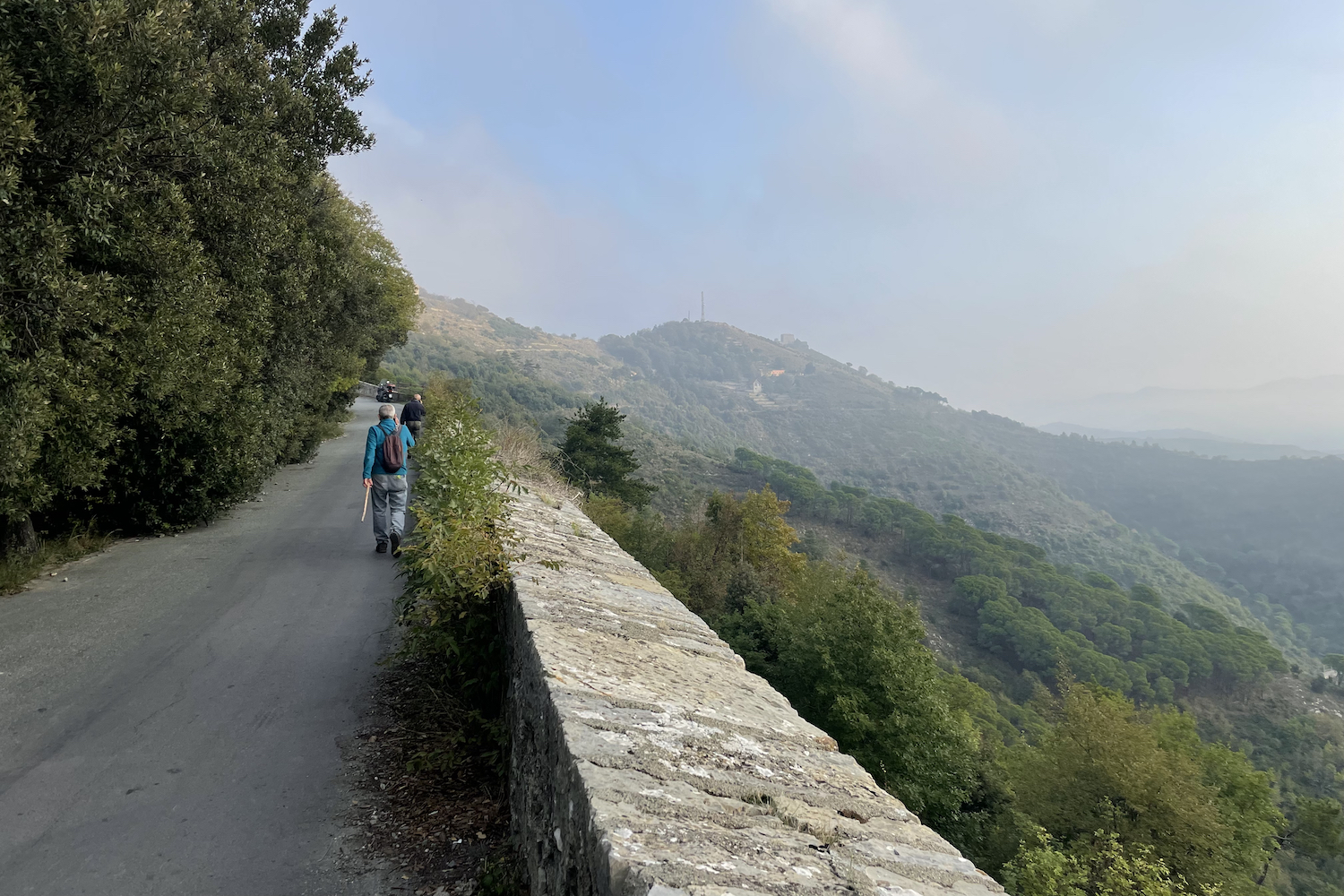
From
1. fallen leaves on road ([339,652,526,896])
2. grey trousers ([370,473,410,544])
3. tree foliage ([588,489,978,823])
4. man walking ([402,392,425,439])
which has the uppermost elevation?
man walking ([402,392,425,439])

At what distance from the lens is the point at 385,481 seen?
8.91 m

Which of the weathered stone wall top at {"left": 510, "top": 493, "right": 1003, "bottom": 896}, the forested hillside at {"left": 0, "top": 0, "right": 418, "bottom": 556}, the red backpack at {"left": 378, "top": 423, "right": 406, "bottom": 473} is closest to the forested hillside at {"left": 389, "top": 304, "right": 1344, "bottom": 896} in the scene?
the red backpack at {"left": 378, "top": 423, "right": 406, "bottom": 473}

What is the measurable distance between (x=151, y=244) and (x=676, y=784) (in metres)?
8.48

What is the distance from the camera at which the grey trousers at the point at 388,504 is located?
29.3ft

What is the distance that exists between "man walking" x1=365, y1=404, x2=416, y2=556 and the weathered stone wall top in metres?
5.53

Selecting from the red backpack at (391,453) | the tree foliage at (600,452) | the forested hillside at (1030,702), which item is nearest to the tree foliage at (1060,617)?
the forested hillside at (1030,702)

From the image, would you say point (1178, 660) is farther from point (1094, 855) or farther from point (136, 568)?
point (136, 568)

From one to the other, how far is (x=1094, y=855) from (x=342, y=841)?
27.0 m

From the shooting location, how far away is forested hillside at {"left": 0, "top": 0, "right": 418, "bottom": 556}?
5.82 metres

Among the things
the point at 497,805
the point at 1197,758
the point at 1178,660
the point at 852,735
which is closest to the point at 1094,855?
the point at 852,735

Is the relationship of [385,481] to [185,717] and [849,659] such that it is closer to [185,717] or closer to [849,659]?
[185,717]

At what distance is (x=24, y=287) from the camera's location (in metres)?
5.91

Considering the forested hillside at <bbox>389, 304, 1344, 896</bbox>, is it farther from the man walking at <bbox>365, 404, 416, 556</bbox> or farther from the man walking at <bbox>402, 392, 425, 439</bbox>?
the man walking at <bbox>402, 392, 425, 439</bbox>

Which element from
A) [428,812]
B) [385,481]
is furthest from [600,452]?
[428,812]
